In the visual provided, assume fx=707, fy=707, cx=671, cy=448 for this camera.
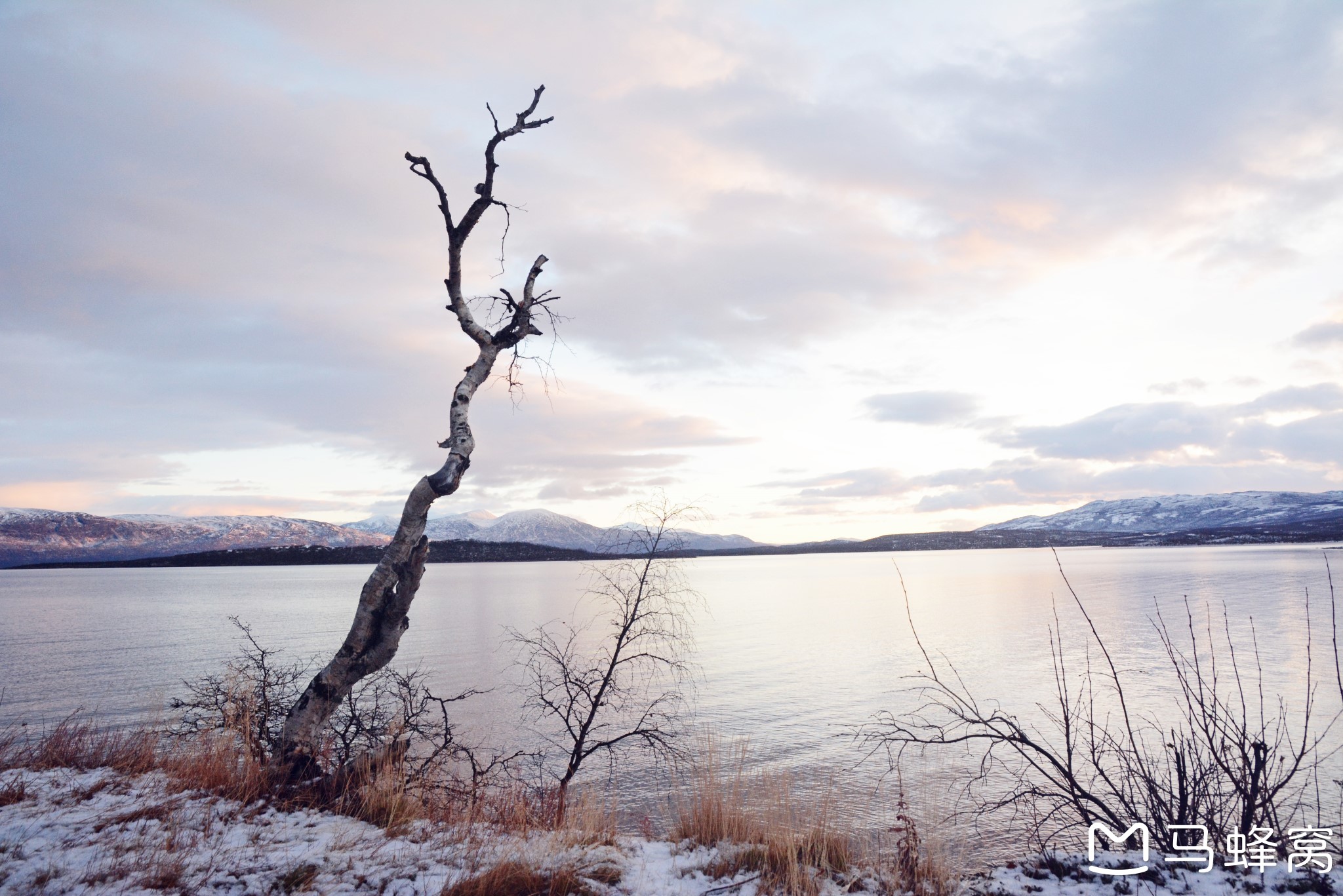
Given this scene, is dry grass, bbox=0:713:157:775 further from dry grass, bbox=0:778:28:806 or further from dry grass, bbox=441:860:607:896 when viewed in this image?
dry grass, bbox=441:860:607:896

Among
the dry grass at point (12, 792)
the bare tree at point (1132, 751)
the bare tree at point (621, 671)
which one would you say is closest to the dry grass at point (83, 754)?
the dry grass at point (12, 792)

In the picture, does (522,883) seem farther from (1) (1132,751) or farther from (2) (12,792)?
(1) (1132,751)

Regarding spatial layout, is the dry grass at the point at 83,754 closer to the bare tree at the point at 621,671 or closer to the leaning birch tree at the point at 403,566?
the leaning birch tree at the point at 403,566

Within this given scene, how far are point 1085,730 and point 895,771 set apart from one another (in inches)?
223

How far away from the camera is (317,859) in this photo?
246 inches

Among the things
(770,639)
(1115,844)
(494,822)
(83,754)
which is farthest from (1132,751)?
(770,639)

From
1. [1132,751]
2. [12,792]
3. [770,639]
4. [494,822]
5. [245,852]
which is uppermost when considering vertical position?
[12,792]

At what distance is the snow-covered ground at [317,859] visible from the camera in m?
5.70

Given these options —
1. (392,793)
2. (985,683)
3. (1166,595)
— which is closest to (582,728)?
(392,793)

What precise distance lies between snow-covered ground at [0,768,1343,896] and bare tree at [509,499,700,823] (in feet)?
8.41

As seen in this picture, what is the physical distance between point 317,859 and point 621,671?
23.0 metres

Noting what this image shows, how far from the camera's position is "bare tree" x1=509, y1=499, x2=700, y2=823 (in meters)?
10.9

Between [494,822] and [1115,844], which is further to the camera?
[494,822]

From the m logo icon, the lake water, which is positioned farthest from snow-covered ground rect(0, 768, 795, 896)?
the lake water
